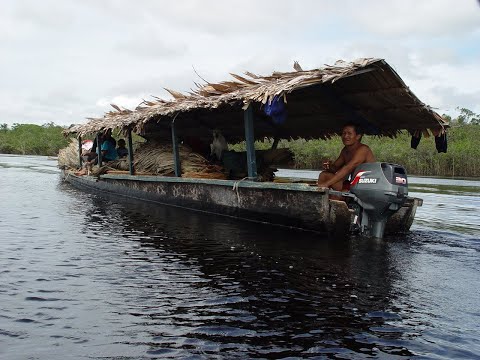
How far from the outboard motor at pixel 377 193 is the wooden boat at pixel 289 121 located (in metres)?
0.15

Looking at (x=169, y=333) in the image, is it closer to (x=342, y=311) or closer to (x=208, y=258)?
(x=342, y=311)

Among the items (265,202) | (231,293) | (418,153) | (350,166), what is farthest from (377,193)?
(418,153)

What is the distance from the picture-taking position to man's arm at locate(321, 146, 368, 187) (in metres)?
7.09

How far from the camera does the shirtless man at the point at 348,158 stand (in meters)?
7.11

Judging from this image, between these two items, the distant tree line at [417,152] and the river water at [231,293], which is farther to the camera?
the distant tree line at [417,152]

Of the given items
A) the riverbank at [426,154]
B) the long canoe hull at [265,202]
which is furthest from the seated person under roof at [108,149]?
the riverbank at [426,154]

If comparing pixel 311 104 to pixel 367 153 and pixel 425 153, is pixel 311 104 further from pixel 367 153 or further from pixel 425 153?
pixel 425 153

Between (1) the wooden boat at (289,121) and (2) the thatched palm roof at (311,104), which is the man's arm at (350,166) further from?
(2) the thatched palm roof at (311,104)

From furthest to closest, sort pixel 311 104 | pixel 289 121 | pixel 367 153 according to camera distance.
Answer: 1. pixel 289 121
2. pixel 311 104
3. pixel 367 153

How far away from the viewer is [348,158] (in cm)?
754

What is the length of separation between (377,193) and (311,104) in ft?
9.94

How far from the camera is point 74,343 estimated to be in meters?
3.15

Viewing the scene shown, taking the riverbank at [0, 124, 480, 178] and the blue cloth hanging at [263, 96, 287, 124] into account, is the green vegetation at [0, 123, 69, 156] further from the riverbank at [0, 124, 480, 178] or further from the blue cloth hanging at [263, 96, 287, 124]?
the blue cloth hanging at [263, 96, 287, 124]

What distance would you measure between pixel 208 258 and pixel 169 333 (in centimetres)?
242
